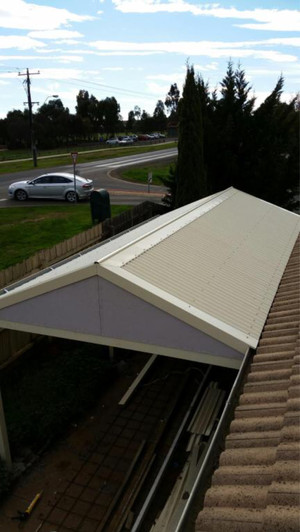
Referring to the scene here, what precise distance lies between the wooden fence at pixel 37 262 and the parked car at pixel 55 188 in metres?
7.29

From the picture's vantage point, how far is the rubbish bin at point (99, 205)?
1710cm

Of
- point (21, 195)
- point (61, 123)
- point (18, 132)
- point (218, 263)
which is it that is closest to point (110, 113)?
point (61, 123)

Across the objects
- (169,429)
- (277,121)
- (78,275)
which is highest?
(277,121)

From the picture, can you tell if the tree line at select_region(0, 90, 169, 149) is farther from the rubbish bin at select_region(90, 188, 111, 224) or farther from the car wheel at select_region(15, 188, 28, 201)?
the rubbish bin at select_region(90, 188, 111, 224)

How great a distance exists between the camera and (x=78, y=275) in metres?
5.64

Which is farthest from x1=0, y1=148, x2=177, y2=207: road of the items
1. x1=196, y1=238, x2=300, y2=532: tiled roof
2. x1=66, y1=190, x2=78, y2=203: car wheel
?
x1=196, y1=238, x2=300, y2=532: tiled roof

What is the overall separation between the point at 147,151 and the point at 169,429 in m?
55.9

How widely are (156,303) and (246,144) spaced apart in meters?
14.8

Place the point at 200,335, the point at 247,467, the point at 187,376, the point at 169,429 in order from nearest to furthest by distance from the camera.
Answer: the point at 247,467, the point at 200,335, the point at 169,429, the point at 187,376

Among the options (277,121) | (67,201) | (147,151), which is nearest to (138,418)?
(277,121)

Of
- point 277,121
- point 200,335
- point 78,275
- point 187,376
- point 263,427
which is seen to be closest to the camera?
point 263,427

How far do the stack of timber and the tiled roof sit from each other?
1.68 meters

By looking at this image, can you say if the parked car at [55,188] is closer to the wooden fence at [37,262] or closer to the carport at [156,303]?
the wooden fence at [37,262]

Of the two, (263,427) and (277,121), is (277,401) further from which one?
A: (277,121)
